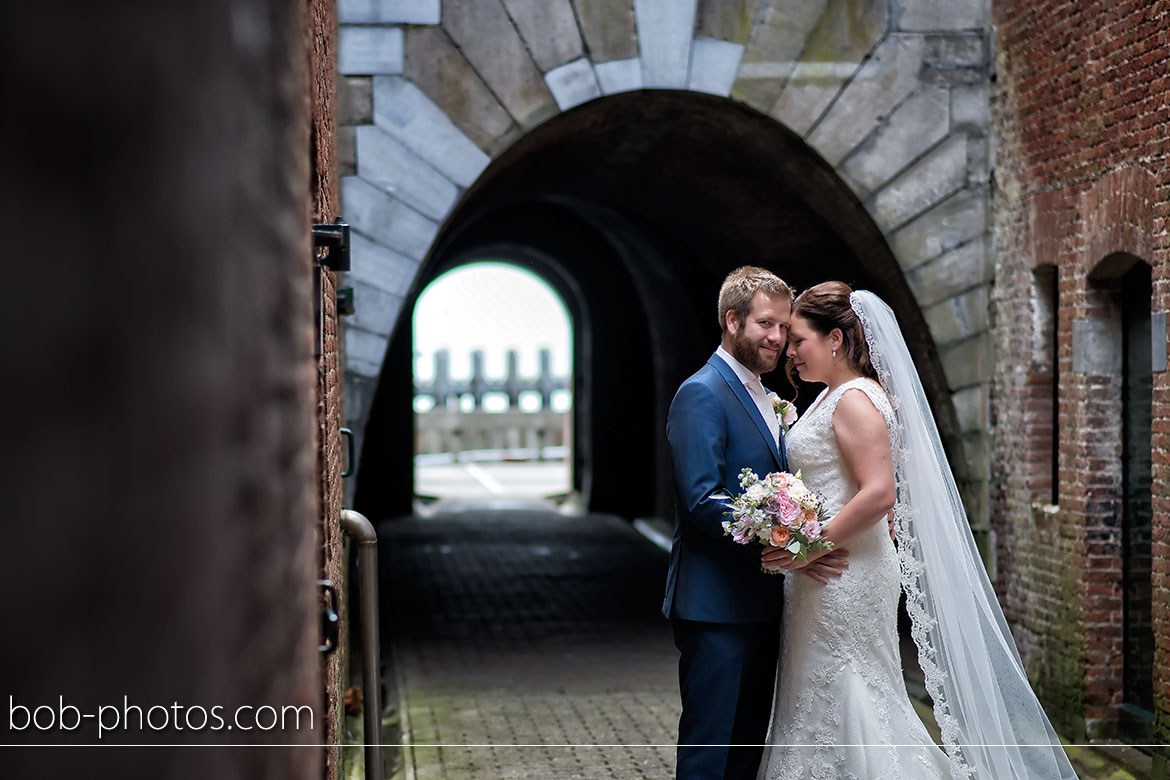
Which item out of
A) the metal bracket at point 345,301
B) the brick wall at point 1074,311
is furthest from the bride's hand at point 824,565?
the metal bracket at point 345,301

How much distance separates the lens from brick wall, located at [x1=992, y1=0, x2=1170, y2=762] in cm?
572

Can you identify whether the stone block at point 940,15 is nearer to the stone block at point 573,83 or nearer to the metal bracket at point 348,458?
the stone block at point 573,83

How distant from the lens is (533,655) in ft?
26.8

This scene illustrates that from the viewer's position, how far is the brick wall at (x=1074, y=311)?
18.8ft

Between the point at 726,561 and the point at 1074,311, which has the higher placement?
the point at 1074,311

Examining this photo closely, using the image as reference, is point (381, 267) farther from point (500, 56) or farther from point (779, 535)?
point (779, 535)

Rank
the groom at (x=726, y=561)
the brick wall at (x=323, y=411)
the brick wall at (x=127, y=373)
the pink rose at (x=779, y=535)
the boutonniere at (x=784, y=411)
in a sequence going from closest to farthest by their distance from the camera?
the brick wall at (x=127, y=373) < the brick wall at (x=323, y=411) < the pink rose at (x=779, y=535) < the groom at (x=726, y=561) < the boutonniere at (x=784, y=411)

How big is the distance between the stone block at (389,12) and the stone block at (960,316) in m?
3.56

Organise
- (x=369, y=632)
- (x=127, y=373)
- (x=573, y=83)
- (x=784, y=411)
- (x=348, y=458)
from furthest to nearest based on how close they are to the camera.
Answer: (x=573, y=83) → (x=348, y=458) → (x=784, y=411) → (x=369, y=632) → (x=127, y=373)

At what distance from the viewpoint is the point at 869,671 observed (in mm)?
4008

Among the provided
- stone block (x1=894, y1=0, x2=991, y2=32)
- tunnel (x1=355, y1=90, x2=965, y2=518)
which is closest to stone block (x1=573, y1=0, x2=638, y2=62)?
tunnel (x1=355, y1=90, x2=965, y2=518)

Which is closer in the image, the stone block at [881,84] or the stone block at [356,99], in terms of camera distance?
the stone block at [356,99]

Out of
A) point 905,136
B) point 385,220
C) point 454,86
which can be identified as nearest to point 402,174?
point 385,220

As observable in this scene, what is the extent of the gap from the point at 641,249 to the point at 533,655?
632 cm
